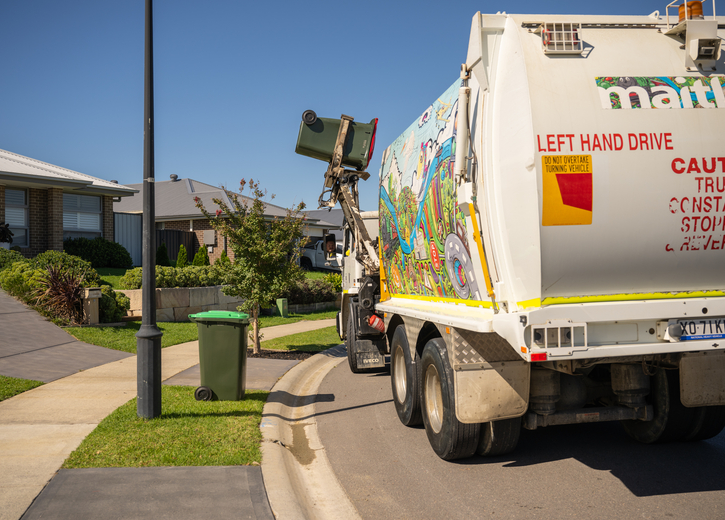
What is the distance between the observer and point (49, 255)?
549 inches

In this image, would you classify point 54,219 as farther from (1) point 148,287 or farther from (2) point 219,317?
(1) point 148,287

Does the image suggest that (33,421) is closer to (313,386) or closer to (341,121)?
(313,386)

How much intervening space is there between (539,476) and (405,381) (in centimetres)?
207

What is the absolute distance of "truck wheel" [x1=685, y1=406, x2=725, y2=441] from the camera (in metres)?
5.14

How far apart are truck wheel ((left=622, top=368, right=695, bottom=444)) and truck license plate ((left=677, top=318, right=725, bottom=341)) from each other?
1.16 meters

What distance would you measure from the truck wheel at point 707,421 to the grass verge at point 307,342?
763 centimetres

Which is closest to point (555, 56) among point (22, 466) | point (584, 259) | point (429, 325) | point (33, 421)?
point (584, 259)

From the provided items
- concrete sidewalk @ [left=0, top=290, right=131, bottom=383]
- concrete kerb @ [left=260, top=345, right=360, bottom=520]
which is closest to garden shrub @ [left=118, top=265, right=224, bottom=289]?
concrete sidewalk @ [left=0, top=290, right=131, bottom=383]

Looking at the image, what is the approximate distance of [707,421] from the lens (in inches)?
203

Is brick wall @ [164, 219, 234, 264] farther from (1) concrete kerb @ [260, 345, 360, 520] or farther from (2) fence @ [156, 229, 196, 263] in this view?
(1) concrete kerb @ [260, 345, 360, 520]

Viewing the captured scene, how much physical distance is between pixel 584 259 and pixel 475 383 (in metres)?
1.30

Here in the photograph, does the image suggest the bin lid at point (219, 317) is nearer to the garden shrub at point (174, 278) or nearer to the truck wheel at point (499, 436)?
the truck wheel at point (499, 436)

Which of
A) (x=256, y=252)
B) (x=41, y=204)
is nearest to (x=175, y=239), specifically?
(x=41, y=204)

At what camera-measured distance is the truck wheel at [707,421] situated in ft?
16.9
